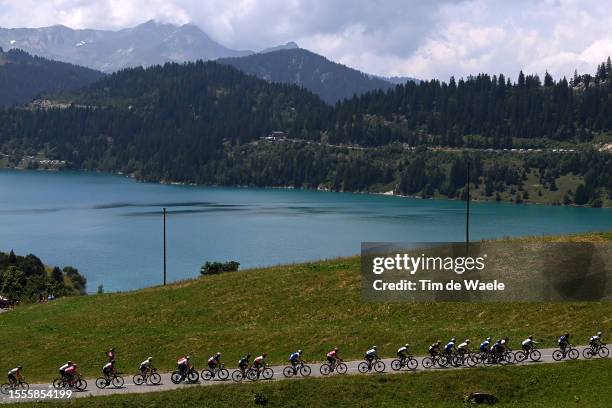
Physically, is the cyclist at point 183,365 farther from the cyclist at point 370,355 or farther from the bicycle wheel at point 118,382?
the cyclist at point 370,355

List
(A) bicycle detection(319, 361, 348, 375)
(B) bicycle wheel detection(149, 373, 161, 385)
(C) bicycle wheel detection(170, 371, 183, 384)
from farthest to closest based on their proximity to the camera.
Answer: (B) bicycle wheel detection(149, 373, 161, 385)
(C) bicycle wheel detection(170, 371, 183, 384)
(A) bicycle detection(319, 361, 348, 375)

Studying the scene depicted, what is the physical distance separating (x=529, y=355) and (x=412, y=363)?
6.48 metres

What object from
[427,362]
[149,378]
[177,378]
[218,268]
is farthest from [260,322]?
[218,268]

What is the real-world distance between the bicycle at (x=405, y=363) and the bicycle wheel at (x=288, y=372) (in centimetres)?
557

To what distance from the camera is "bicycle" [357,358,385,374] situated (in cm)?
3828

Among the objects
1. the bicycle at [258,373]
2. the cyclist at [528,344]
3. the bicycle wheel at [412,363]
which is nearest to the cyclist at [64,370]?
the bicycle at [258,373]

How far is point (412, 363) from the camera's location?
38375mm

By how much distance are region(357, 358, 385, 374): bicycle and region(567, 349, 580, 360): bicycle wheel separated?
10.2 m

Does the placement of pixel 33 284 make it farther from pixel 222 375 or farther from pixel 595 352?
pixel 595 352

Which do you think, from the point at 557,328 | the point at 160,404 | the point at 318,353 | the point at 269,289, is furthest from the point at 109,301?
the point at 557,328

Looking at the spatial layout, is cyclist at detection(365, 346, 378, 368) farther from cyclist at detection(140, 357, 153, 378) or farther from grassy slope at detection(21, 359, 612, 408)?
cyclist at detection(140, 357, 153, 378)
